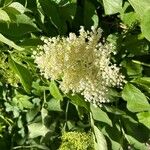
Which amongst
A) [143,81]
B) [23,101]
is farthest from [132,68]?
[23,101]

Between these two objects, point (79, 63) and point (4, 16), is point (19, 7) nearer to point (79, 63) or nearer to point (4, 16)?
point (4, 16)

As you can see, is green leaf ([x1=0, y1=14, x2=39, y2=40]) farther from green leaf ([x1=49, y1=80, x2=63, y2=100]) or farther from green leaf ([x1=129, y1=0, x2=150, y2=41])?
green leaf ([x1=129, y1=0, x2=150, y2=41])

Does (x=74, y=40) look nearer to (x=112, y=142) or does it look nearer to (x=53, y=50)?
(x=53, y=50)

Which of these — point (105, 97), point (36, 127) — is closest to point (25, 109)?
point (36, 127)

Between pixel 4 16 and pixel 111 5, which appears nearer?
pixel 4 16

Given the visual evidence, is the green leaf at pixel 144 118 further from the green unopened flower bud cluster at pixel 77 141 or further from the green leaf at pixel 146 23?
the green leaf at pixel 146 23

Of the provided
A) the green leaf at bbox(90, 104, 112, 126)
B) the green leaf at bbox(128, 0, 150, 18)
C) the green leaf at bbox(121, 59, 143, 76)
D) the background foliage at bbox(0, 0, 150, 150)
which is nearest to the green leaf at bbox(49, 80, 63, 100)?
the background foliage at bbox(0, 0, 150, 150)
